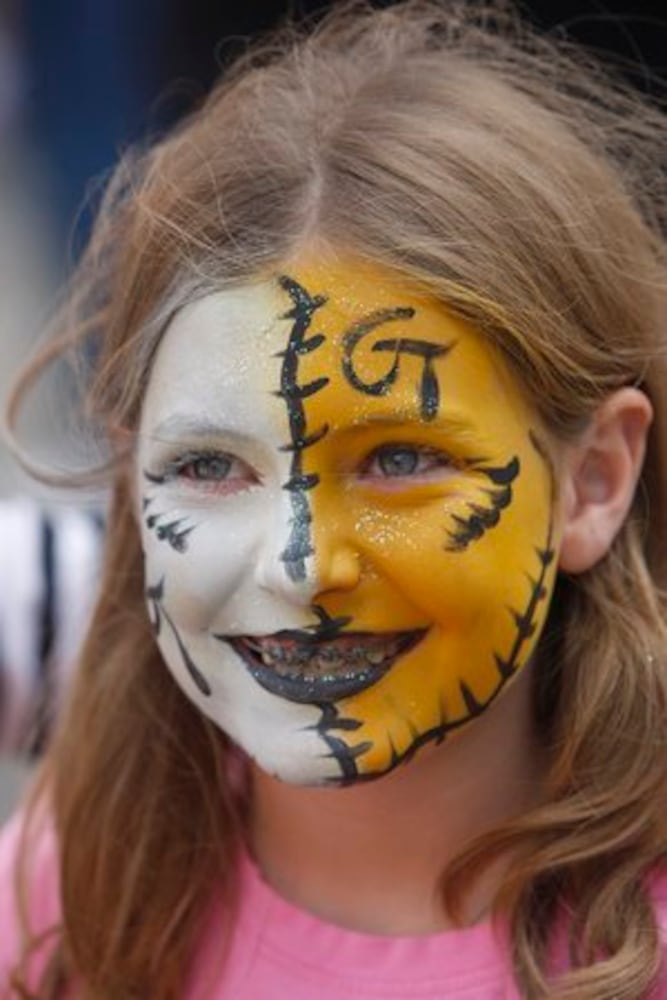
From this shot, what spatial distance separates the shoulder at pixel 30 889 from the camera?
1.84 metres

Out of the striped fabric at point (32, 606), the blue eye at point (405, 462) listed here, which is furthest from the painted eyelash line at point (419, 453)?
the striped fabric at point (32, 606)

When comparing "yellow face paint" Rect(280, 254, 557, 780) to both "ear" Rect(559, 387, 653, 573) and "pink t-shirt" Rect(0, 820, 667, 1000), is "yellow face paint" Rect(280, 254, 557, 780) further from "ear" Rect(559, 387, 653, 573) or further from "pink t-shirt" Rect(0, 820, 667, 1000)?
"pink t-shirt" Rect(0, 820, 667, 1000)

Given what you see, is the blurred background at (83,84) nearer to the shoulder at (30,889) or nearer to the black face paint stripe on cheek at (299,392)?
the shoulder at (30,889)

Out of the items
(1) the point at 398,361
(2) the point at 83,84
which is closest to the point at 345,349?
(1) the point at 398,361

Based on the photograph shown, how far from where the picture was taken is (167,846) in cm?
184

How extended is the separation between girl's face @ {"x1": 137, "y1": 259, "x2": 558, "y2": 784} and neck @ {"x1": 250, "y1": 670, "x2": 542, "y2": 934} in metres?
0.10

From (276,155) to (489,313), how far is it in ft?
0.84

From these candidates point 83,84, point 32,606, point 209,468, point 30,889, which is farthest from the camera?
point 83,84

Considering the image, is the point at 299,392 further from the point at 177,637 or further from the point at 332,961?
the point at 332,961

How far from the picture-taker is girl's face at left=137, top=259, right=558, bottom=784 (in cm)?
156

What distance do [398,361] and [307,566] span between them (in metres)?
0.19

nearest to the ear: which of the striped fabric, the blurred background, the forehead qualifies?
the forehead

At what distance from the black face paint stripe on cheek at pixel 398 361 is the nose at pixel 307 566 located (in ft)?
0.42

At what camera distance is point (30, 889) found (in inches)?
74.4
